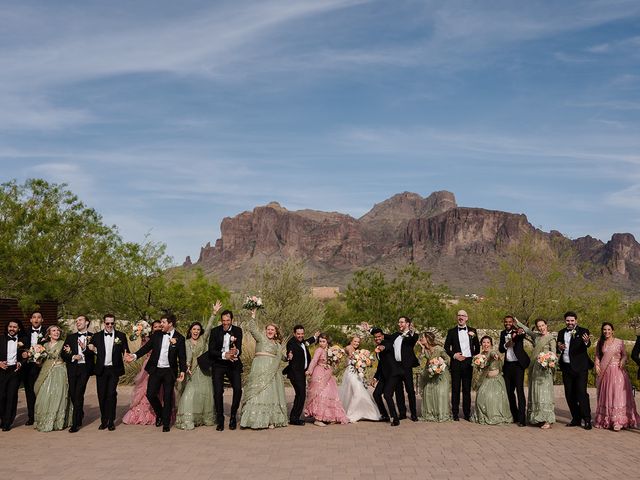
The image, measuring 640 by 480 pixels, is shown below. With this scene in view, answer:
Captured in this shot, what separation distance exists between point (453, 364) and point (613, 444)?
11.3 ft

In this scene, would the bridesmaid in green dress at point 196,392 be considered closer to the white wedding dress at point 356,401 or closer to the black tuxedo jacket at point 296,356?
the black tuxedo jacket at point 296,356

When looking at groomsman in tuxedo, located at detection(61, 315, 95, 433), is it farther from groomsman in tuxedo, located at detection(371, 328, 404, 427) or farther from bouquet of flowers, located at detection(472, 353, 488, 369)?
bouquet of flowers, located at detection(472, 353, 488, 369)

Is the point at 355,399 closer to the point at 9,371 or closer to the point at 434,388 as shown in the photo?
the point at 434,388

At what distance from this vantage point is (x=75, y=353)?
12.7 meters

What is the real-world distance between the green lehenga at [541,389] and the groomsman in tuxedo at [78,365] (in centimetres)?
824

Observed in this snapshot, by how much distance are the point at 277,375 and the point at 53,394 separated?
13.2 ft

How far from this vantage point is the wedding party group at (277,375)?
12492 mm

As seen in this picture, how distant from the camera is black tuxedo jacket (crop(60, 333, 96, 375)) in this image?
12.6m

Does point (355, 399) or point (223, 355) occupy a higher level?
point (223, 355)

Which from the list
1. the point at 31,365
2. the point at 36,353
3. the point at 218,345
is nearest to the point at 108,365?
the point at 36,353

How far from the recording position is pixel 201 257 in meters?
166

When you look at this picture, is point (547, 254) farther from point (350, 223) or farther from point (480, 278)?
point (350, 223)

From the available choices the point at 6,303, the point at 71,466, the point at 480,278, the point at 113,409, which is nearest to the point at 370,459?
the point at 71,466

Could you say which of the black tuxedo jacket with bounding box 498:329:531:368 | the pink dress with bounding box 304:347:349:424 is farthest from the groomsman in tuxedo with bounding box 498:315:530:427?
the pink dress with bounding box 304:347:349:424
